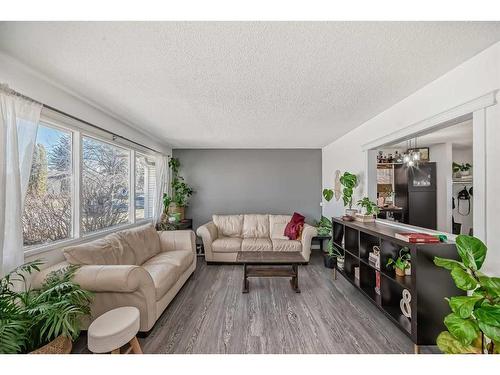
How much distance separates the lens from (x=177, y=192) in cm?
487

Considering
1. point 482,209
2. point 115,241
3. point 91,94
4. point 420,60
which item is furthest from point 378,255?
point 91,94

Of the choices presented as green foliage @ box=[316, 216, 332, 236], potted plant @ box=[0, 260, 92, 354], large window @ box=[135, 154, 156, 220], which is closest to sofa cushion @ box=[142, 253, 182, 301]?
potted plant @ box=[0, 260, 92, 354]

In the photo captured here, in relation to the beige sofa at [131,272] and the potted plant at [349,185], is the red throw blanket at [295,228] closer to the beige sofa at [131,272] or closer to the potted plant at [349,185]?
the potted plant at [349,185]

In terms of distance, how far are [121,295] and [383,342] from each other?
2401 mm

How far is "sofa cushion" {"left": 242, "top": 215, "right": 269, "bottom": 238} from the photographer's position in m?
4.65

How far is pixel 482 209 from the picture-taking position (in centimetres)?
150

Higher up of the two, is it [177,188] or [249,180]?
[249,180]

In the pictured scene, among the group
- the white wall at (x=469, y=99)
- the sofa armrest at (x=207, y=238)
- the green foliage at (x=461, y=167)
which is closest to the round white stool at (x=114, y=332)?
the sofa armrest at (x=207, y=238)

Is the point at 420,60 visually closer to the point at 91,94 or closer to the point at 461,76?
the point at 461,76

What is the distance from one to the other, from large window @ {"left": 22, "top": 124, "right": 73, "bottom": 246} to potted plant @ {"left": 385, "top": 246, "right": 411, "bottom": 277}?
363 cm

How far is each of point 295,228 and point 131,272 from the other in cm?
315

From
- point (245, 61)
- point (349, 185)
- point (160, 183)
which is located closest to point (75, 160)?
point (160, 183)

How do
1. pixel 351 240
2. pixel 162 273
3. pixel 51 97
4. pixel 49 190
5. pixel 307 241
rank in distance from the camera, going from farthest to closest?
pixel 307 241, pixel 351 240, pixel 162 273, pixel 49 190, pixel 51 97

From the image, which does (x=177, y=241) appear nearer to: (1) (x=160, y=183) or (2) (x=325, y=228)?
(1) (x=160, y=183)
